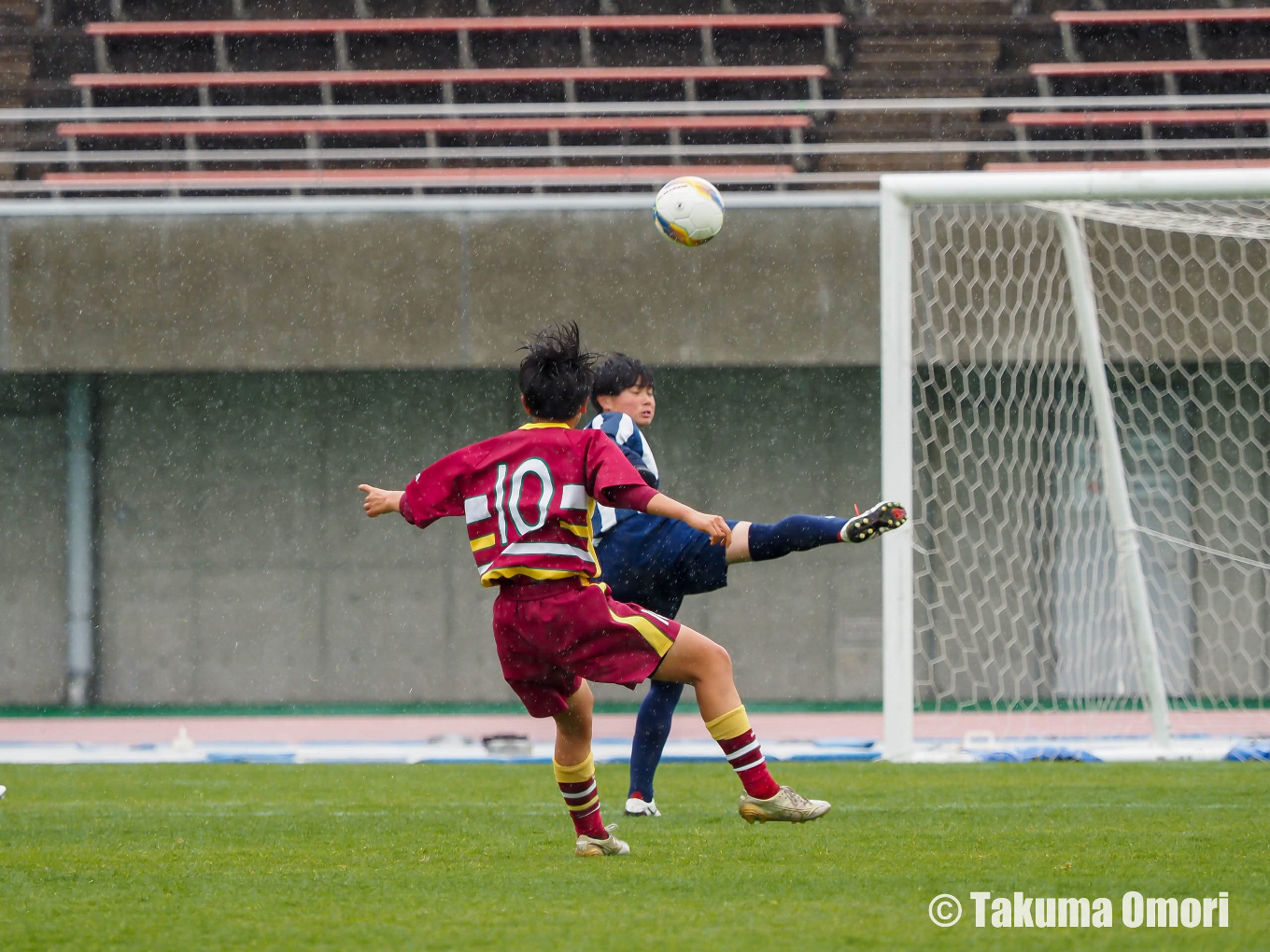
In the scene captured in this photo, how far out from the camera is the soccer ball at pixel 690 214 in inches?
216

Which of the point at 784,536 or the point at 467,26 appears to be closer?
the point at 784,536

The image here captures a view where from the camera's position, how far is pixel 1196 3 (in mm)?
16078

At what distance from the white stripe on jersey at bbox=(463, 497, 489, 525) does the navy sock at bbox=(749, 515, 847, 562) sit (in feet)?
3.13

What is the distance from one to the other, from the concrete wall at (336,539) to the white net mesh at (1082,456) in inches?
42.7

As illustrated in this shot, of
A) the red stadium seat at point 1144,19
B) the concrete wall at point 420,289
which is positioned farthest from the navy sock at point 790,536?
the red stadium seat at point 1144,19

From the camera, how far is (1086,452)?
11.2 metres

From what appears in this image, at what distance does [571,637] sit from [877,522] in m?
0.89

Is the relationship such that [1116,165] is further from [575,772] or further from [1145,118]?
[575,772]

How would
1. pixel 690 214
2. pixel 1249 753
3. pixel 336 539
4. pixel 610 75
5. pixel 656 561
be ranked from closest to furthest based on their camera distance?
pixel 656 561
pixel 690 214
pixel 1249 753
pixel 336 539
pixel 610 75

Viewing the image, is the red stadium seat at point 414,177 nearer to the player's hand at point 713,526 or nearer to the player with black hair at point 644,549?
the player with black hair at point 644,549

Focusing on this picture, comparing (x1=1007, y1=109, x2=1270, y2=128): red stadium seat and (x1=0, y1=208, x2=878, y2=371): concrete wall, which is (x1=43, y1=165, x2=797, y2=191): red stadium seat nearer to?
(x1=0, y1=208, x2=878, y2=371): concrete wall

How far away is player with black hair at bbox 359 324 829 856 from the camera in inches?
148

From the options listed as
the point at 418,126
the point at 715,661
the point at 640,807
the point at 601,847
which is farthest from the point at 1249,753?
the point at 418,126

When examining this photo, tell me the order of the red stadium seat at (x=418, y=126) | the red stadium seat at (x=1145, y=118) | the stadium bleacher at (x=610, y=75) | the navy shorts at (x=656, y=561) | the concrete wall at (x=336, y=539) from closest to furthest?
1. the navy shorts at (x=656, y=561)
2. the concrete wall at (x=336, y=539)
3. the red stadium seat at (x=1145, y=118)
4. the red stadium seat at (x=418, y=126)
5. the stadium bleacher at (x=610, y=75)
